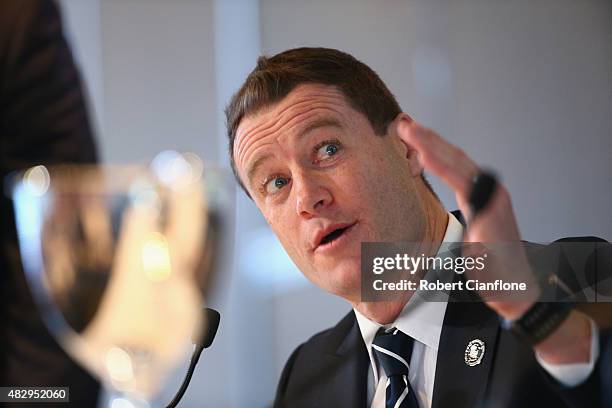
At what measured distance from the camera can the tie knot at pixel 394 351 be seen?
139cm

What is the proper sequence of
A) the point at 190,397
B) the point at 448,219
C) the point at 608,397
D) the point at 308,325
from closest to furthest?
the point at 608,397 < the point at 448,219 < the point at 308,325 < the point at 190,397

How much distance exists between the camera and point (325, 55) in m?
1.48

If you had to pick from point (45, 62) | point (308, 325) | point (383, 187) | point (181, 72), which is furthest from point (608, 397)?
point (45, 62)

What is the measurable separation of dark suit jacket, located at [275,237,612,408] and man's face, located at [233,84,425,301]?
0.14 m

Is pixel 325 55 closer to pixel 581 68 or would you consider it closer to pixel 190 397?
pixel 581 68

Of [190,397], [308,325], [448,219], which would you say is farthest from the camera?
[190,397]

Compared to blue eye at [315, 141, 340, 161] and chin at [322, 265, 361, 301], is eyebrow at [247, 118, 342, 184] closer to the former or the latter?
blue eye at [315, 141, 340, 161]

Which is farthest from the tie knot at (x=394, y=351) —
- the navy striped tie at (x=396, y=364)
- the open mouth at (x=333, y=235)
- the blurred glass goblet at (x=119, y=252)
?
the blurred glass goblet at (x=119, y=252)

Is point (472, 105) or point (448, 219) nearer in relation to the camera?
point (448, 219)

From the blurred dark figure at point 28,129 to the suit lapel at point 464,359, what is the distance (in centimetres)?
90

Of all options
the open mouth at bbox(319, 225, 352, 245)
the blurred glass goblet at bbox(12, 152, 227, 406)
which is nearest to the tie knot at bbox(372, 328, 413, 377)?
the open mouth at bbox(319, 225, 352, 245)

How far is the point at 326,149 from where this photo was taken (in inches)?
55.9

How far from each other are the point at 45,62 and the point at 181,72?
307mm

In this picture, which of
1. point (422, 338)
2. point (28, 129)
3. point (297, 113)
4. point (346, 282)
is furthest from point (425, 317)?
point (28, 129)
